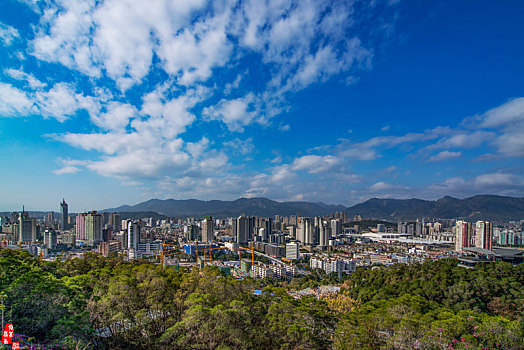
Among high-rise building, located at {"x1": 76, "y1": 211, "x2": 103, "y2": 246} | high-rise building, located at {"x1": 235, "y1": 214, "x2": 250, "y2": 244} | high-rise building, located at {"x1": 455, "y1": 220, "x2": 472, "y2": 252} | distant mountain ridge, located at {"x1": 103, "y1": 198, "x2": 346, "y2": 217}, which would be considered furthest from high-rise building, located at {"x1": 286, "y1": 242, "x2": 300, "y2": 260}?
distant mountain ridge, located at {"x1": 103, "y1": 198, "x2": 346, "y2": 217}

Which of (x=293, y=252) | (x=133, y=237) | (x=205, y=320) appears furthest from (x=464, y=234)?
(x=133, y=237)

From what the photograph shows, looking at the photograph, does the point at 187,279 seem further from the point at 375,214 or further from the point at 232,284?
the point at 375,214

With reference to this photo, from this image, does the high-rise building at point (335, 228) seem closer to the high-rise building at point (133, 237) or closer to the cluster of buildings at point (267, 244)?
the cluster of buildings at point (267, 244)

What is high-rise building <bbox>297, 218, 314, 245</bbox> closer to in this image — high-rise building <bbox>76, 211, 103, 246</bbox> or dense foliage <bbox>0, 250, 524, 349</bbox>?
high-rise building <bbox>76, 211, 103, 246</bbox>

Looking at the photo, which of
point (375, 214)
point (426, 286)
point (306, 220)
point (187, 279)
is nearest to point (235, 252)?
point (306, 220)

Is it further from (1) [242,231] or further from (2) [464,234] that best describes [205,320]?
(1) [242,231]

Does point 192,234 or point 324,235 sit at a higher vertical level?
point 324,235

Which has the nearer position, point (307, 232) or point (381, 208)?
point (307, 232)

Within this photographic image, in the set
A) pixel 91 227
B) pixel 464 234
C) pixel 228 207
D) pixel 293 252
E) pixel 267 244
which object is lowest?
pixel 228 207
